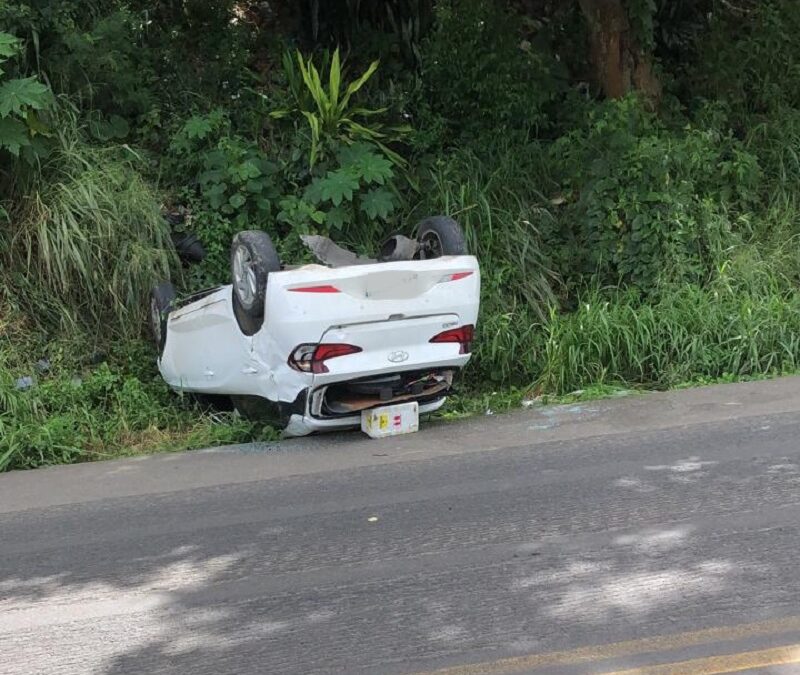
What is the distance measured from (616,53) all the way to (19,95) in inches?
241

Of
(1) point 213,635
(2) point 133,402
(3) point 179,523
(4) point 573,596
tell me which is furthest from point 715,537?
(2) point 133,402

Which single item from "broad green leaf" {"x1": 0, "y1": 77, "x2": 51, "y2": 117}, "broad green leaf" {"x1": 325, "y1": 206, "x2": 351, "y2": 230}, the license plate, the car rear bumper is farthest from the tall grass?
the license plate

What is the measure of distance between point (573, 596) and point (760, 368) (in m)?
4.48

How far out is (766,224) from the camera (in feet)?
31.4

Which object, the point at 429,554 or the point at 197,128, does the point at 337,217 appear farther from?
the point at 429,554

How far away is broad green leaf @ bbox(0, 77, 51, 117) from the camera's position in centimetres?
787

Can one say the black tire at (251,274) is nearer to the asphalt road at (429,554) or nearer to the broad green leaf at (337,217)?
the asphalt road at (429,554)

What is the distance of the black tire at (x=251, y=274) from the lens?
598 cm

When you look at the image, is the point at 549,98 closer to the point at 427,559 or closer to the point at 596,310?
the point at 596,310

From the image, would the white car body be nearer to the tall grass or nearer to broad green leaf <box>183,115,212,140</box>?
the tall grass

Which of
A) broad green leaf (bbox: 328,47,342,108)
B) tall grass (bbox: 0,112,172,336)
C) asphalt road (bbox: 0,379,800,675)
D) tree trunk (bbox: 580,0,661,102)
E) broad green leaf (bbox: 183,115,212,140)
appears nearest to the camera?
asphalt road (bbox: 0,379,800,675)

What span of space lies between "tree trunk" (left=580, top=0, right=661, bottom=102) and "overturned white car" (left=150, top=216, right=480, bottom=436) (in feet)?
15.8

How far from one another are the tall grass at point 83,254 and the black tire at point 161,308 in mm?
406

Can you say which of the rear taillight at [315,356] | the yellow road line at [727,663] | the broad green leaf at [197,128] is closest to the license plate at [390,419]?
the rear taillight at [315,356]
